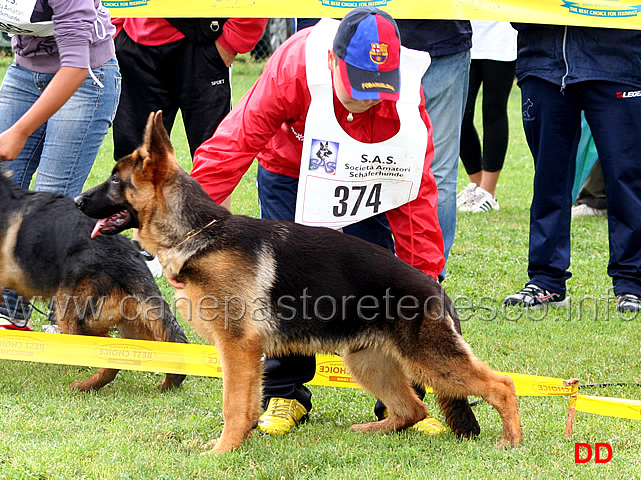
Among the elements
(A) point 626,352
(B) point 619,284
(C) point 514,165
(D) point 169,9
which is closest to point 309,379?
(A) point 626,352

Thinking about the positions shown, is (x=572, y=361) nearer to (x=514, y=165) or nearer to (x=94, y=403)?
(x=94, y=403)

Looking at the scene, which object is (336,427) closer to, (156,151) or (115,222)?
(115,222)

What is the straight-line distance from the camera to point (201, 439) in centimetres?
366

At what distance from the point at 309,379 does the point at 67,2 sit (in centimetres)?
235

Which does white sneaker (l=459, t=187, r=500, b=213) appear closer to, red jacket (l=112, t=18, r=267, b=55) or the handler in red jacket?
red jacket (l=112, t=18, r=267, b=55)

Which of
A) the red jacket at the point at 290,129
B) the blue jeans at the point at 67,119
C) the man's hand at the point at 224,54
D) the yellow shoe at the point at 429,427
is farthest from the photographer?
the man's hand at the point at 224,54

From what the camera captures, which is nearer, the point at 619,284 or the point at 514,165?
the point at 619,284

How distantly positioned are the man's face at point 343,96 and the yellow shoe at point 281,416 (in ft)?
4.90

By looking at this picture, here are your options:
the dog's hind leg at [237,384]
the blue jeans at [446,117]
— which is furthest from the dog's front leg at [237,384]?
the blue jeans at [446,117]

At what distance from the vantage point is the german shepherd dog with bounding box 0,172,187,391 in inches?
162

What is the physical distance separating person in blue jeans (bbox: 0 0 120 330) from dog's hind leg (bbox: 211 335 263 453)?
5.75 feet

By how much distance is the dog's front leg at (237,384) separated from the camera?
11.3 feet

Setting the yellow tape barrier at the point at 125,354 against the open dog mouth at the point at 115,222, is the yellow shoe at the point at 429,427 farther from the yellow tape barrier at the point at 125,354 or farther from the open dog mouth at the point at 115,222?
the open dog mouth at the point at 115,222

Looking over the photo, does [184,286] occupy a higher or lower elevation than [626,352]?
higher
